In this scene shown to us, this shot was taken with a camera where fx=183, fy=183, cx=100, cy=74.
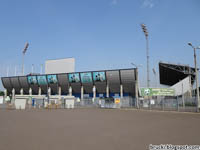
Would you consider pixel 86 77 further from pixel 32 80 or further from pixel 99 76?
pixel 32 80

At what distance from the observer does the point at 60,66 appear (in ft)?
231

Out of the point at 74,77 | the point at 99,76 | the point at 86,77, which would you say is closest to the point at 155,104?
the point at 99,76

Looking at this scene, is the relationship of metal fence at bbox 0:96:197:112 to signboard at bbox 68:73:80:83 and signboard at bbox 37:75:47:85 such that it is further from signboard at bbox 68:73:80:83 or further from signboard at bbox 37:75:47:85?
signboard at bbox 37:75:47:85

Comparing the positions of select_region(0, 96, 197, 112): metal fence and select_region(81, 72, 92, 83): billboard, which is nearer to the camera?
select_region(0, 96, 197, 112): metal fence

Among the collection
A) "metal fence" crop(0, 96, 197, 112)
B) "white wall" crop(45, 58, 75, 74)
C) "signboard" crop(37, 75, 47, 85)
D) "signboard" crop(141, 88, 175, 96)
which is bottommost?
"metal fence" crop(0, 96, 197, 112)

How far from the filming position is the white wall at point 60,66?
2721 inches

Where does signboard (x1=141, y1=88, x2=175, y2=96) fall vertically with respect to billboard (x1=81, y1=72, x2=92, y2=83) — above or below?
below

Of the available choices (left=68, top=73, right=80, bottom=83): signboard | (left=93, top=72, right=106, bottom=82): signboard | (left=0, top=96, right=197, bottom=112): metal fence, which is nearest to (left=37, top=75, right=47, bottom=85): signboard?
(left=68, top=73, right=80, bottom=83): signboard

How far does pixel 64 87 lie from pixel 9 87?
27.7 metres

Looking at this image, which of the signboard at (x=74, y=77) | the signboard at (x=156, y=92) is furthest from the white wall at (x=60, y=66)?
the signboard at (x=156, y=92)

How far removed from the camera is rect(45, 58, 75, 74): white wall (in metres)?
69.1

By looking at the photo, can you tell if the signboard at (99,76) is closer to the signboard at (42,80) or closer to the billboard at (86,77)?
the billboard at (86,77)

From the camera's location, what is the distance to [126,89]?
65.6 m

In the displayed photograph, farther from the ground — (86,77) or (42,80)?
(86,77)
